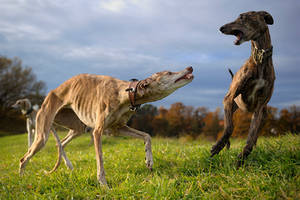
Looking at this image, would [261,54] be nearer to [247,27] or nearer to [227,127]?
→ [247,27]

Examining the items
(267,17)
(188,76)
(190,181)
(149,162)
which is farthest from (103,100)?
(267,17)

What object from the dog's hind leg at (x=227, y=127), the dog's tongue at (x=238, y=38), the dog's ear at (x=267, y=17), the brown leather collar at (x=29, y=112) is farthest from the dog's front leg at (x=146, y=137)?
the brown leather collar at (x=29, y=112)

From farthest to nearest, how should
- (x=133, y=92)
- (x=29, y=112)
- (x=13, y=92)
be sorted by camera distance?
(x=13, y=92), (x=29, y=112), (x=133, y=92)

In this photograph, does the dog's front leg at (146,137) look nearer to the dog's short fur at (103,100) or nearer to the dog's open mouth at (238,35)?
the dog's short fur at (103,100)

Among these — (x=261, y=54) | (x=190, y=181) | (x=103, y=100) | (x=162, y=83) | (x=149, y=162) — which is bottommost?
(x=190, y=181)

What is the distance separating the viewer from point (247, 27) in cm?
374

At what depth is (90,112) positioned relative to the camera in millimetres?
4625

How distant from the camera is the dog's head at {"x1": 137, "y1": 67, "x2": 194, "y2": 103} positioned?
3.63m

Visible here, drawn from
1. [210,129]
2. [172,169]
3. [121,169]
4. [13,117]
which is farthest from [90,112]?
[13,117]

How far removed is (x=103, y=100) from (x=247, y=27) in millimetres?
2522

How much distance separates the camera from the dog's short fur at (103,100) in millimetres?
3709

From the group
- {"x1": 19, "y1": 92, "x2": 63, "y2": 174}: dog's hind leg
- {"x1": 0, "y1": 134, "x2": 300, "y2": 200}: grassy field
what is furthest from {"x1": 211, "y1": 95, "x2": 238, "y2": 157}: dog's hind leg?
{"x1": 19, "y1": 92, "x2": 63, "y2": 174}: dog's hind leg

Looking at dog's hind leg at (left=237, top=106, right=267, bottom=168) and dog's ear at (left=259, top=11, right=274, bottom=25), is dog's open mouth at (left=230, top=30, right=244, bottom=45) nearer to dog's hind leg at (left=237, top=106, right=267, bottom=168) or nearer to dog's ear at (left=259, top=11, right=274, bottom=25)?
dog's ear at (left=259, top=11, right=274, bottom=25)

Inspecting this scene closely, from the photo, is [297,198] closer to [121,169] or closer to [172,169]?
[172,169]
